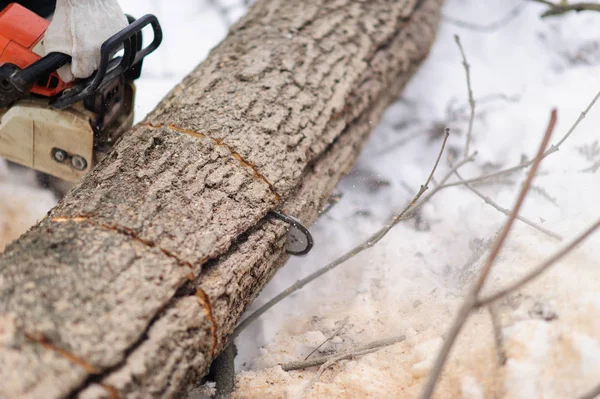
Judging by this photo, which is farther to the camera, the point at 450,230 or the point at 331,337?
the point at 450,230

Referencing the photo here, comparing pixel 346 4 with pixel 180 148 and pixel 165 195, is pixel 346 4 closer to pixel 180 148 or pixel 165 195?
pixel 180 148

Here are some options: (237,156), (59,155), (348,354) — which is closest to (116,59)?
(59,155)

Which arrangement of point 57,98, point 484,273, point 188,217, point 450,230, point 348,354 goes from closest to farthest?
point 484,273
point 188,217
point 348,354
point 57,98
point 450,230

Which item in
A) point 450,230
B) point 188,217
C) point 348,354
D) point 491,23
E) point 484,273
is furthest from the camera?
point 491,23

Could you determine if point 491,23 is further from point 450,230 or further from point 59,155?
point 59,155

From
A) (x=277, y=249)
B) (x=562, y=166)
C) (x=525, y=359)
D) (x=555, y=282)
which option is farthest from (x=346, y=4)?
(x=525, y=359)

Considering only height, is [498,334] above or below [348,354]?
above

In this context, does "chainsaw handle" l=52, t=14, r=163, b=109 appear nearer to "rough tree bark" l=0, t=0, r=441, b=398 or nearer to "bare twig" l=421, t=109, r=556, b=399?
"rough tree bark" l=0, t=0, r=441, b=398

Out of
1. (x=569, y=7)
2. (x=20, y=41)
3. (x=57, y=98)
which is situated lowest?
(x=569, y=7)
